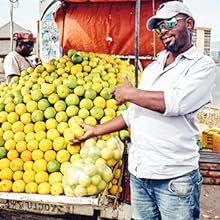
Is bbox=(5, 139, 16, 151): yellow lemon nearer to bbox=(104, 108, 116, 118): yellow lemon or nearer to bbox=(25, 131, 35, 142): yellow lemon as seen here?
bbox=(25, 131, 35, 142): yellow lemon

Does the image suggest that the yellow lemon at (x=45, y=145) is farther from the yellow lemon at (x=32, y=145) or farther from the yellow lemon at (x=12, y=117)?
the yellow lemon at (x=12, y=117)

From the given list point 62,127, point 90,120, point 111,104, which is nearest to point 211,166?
point 111,104

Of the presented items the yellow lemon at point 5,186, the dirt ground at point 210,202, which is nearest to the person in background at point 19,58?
the yellow lemon at point 5,186

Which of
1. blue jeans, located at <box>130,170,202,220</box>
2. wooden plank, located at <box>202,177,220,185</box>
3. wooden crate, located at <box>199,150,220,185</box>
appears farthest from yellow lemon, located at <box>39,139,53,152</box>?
wooden plank, located at <box>202,177,220,185</box>

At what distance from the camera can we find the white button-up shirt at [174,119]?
7.73 feet

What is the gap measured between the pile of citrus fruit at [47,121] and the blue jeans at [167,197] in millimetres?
493

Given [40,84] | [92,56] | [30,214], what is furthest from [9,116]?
[92,56]

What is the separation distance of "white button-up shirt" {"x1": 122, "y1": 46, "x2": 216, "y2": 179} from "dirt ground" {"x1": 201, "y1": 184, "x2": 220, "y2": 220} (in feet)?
9.62

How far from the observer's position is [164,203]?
2.53 meters

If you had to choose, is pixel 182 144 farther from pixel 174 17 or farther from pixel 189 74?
pixel 174 17

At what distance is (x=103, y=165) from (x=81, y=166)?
14 centimetres

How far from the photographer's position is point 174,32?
2.46m

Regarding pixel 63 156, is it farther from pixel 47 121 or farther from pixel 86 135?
pixel 47 121

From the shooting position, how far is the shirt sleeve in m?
2.34
